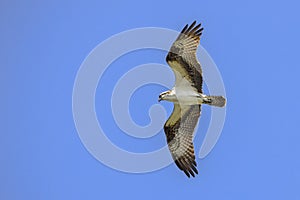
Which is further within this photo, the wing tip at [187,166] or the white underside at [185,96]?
the wing tip at [187,166]

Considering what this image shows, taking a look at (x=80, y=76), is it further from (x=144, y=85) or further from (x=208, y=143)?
(x=208, y=143)

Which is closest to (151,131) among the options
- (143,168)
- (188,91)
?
(143,168)

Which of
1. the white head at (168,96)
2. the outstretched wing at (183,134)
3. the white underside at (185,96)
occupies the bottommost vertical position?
the outstretched wing at (183,134)

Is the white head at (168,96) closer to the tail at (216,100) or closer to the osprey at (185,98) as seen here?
the osprey at (185,98)

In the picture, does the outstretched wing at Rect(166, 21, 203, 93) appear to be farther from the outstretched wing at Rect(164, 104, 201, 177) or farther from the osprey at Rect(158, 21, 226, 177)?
the outstretched wing at Rect(164, 104, 201, 177)

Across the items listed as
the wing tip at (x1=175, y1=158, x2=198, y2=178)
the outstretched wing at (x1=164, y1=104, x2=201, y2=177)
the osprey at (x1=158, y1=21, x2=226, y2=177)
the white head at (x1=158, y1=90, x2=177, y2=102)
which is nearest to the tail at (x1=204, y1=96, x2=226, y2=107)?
the osprey at (x1=158, y1=21, x2=226, y2=177)

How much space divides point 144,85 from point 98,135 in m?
1.36

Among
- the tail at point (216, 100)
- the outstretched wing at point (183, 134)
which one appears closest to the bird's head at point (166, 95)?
the outstretched wing at point (183, 134)

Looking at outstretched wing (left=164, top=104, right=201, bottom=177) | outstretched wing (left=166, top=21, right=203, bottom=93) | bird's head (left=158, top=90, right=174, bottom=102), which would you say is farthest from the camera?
outstretched wing (left=164, top=104, right=201, bottom=177)

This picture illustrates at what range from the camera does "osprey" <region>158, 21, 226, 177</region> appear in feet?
55.8

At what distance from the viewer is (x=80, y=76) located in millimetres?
19516

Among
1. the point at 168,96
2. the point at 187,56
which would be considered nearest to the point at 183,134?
the point at 168,96

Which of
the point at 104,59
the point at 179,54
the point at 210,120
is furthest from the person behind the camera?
the point at 104,59

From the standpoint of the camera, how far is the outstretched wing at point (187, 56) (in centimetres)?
1697
